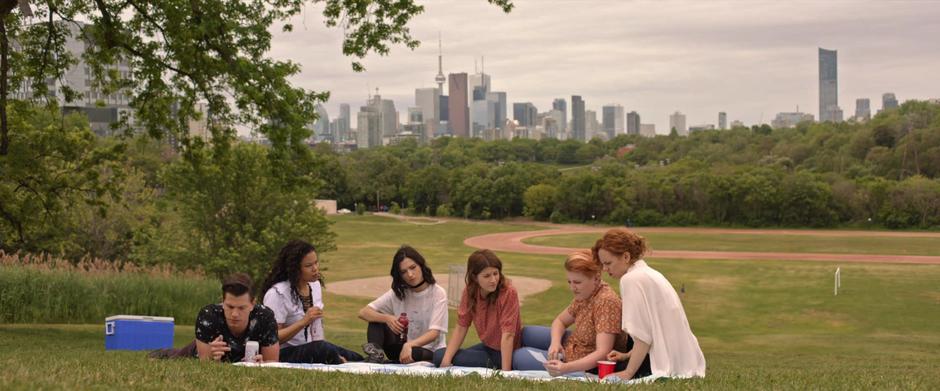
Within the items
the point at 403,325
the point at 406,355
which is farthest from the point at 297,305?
the point at 406,355

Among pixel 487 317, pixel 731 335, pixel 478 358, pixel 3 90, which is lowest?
pixel 731 335

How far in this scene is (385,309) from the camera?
919 cm

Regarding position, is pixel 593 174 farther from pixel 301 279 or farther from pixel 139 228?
pixel 301 279

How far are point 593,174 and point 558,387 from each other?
89.8 metres

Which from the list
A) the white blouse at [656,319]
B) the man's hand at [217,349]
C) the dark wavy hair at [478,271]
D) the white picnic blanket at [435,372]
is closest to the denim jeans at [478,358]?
the dark wavy hair at [478,271]

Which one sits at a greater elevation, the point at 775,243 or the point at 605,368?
the point at 605,368

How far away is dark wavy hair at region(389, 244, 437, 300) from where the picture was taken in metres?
8.80

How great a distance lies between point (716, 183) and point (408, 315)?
79.2 meters

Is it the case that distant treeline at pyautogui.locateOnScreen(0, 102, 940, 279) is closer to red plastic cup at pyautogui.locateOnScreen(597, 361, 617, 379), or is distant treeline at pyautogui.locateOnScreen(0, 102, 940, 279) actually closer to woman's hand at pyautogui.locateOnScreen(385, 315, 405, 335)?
woman's hand at pyautogui.locateOnScreen(385, 315, 405, 335)

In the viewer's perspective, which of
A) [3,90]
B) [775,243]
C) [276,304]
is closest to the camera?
[276,304]

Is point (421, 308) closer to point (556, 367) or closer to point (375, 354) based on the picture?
point (375, 354)

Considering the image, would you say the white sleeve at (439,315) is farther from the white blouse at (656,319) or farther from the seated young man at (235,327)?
the white blouse at (656,319)

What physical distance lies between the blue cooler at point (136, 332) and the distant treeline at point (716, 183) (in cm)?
5116

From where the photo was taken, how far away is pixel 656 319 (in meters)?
7.19
